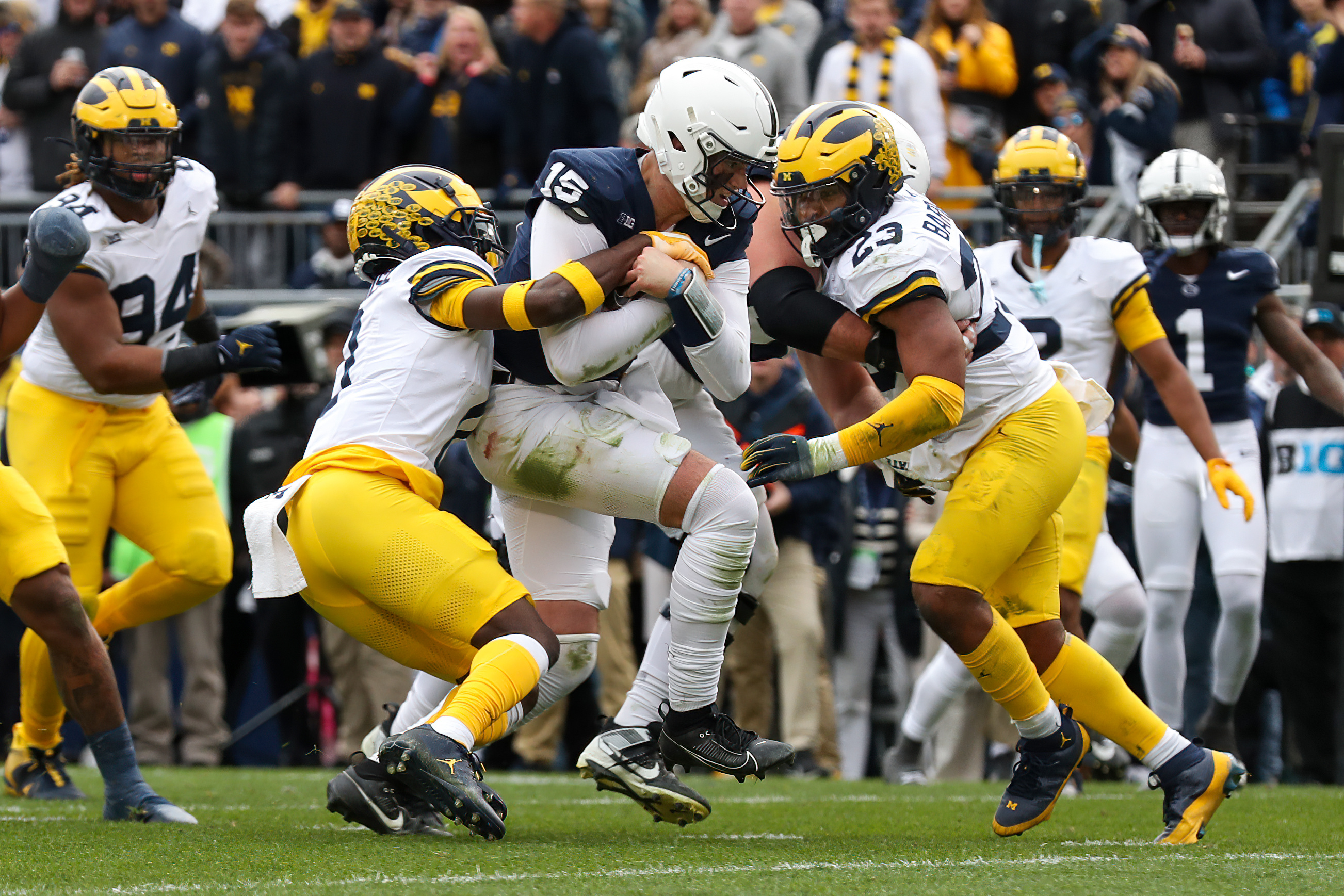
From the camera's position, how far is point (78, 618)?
5086 mm

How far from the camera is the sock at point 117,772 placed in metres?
5.20

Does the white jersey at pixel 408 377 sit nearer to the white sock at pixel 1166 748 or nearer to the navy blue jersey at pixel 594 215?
the navy blue jersey at pixel 594 215

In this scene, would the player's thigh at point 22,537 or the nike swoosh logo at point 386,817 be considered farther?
the player's thigh at point 22,537

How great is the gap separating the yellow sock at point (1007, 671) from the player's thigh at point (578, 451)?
924 mm

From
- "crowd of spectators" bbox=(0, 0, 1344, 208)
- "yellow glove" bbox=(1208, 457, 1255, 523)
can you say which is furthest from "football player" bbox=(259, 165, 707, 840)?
"crowd of spectators" bbox=(0, 0, 1344, 208)

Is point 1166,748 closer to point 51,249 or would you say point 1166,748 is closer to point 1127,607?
point 1127,607

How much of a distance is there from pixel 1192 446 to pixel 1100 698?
7.64ft

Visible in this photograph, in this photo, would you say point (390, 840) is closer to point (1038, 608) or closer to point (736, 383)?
point (736, 383)

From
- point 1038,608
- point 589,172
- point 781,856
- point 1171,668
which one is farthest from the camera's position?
point 1171,668

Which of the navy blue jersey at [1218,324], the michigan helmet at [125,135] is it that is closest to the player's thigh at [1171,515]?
the navy blue jersey at [1218,324]

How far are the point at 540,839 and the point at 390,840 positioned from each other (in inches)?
16.1

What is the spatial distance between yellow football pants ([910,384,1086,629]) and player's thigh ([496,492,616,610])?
2.93 feet

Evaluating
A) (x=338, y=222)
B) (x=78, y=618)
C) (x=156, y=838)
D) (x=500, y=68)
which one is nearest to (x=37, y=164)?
(x=338, y=222)

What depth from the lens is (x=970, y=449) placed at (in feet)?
15.9
